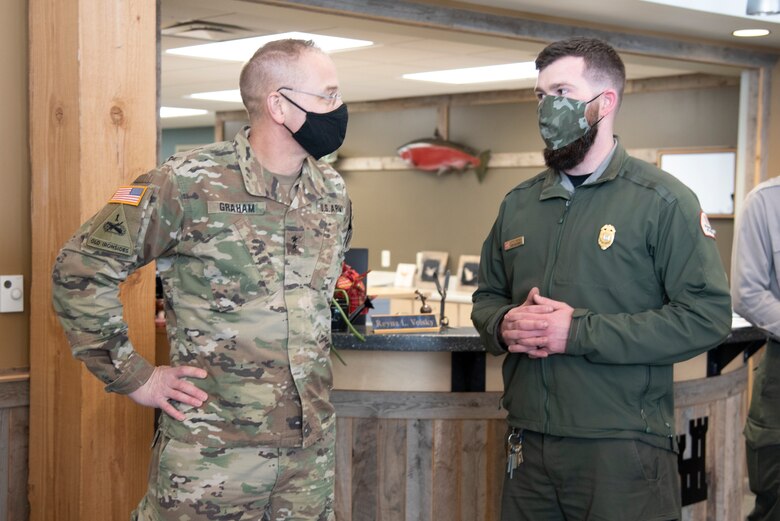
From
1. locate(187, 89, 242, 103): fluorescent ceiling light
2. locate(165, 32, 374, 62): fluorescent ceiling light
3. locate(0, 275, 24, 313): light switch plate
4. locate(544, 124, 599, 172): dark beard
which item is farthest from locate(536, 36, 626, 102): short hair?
locate(187, 89, 242, 103): fluorescent ceiling light

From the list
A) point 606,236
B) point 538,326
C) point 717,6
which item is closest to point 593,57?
point 606,236

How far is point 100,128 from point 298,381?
3.68ft

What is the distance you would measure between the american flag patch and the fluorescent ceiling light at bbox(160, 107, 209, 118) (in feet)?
30.6

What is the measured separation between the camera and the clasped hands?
7.64 ft

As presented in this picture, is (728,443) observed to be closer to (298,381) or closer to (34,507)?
(298,381)

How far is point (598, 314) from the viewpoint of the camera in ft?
7.70

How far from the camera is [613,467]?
2.34 meters

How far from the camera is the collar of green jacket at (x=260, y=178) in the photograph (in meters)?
2.27

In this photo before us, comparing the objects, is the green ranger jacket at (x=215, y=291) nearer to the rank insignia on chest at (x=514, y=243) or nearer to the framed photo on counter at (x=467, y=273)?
the rank insignia on chest at (x=514, y=243)

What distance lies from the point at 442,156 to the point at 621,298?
281 inches

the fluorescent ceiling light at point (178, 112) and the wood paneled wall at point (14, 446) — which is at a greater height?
the fluorescent ceiling light at point (178, 112)

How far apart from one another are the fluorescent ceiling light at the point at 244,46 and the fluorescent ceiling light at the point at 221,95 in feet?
7.51

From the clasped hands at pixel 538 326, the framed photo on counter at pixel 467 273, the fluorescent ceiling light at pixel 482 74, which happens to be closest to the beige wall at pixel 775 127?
the fluorescent ceiling light at pixel 482 74

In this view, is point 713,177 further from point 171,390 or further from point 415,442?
point 171,390
